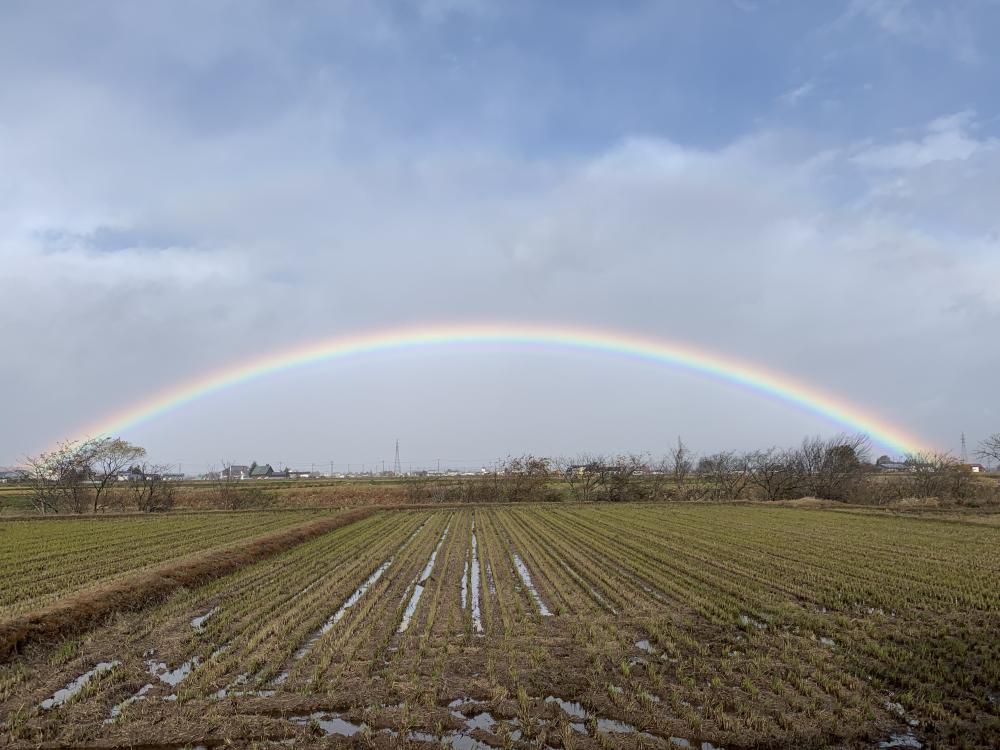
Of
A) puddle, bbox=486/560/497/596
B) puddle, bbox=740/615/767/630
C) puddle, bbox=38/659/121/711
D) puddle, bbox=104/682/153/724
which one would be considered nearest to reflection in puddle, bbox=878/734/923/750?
puddle, bbox=740/615/767/630

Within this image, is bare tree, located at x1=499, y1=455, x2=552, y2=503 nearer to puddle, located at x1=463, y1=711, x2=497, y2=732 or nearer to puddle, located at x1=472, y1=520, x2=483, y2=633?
puddle, located at x1=472, y1=520, x2=483, y2=633

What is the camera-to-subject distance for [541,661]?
8820mm

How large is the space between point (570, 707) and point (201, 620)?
8263 mm

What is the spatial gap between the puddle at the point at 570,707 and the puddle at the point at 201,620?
7.14 m

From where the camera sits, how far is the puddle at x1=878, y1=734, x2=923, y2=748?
607 centimetres

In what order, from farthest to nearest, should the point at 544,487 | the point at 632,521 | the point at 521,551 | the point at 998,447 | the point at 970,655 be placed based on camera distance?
the point at 544,487
the point at 998,447
the point at 632,521
the point at 521,551
the point at 970,655

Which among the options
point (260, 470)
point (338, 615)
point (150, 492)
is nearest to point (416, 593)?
point (338, 615)

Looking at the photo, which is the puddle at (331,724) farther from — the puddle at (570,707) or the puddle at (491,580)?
the puddle at (491,580)

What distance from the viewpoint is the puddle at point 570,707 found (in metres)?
6.93

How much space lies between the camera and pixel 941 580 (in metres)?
14.8

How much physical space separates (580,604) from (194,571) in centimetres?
1085

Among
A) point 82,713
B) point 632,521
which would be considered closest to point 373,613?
point 82,713

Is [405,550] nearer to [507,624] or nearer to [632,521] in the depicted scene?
[507,624]

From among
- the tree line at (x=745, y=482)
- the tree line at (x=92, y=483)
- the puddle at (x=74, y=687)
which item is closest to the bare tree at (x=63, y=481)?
the tree line at (x=92, y=483)
